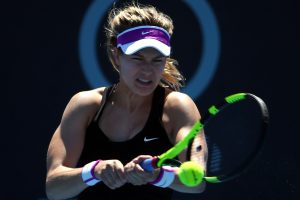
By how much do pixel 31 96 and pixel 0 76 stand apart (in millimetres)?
298

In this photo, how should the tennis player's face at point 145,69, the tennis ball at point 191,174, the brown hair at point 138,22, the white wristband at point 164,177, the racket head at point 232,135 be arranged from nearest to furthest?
the tennis ball at point 191,174, the white wristband at point 164,177, the tennis player's face at point 145,69, the brown hair at point 138,22, the racket head at point 232,135

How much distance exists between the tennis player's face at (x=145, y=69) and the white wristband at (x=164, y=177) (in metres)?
0.37

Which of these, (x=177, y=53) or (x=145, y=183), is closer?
(x=145, y=183)

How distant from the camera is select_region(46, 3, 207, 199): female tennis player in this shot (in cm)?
315

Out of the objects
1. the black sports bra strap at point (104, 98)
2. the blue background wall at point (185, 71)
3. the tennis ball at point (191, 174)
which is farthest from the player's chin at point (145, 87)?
the blue background wall at point (185, 71)

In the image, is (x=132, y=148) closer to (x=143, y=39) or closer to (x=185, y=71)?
(x=143, y=39)

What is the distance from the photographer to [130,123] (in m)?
3.32

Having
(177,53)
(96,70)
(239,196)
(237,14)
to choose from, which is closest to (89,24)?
(96,70)

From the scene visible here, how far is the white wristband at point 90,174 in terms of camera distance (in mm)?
3043

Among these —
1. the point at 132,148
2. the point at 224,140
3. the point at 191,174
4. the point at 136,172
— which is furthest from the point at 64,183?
the point at 224,140

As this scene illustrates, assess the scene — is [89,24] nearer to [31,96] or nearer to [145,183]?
[31,96]

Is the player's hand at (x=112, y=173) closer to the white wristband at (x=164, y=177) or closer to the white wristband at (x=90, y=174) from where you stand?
the white wristband at (x=90, y=174)

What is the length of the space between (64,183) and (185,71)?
223 cm

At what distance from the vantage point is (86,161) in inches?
132
